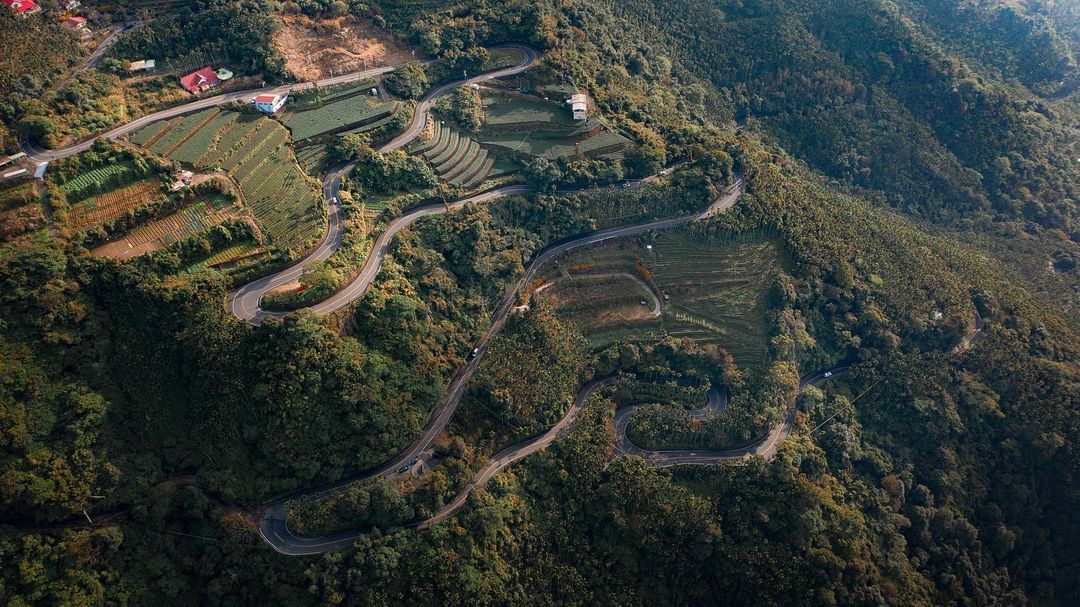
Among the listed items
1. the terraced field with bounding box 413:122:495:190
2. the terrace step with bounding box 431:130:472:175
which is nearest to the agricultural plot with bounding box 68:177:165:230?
the terraced field with bounding box 413:122:495:190

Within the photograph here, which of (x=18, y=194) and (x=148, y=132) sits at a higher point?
(x=148, y=132)

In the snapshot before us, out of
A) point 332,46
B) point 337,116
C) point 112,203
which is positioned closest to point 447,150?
point 337,116

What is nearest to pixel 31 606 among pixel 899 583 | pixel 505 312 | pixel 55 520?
pixel 55 520

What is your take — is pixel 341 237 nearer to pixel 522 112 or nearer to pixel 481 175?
pixel 481 175

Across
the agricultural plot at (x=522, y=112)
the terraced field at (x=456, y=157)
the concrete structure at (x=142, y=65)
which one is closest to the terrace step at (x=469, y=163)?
the terraced field at (x=456, y=157)

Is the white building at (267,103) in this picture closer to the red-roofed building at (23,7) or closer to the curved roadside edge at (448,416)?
the curved roadside edge at (448,416)

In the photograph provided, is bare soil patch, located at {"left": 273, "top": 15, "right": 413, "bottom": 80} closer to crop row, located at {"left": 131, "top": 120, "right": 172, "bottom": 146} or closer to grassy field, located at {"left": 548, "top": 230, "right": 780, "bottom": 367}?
crop row, located at {"left": 131, "top": 120, "right": 172, "bottom": 146}

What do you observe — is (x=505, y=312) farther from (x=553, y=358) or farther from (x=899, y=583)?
(x=899, y=583)
